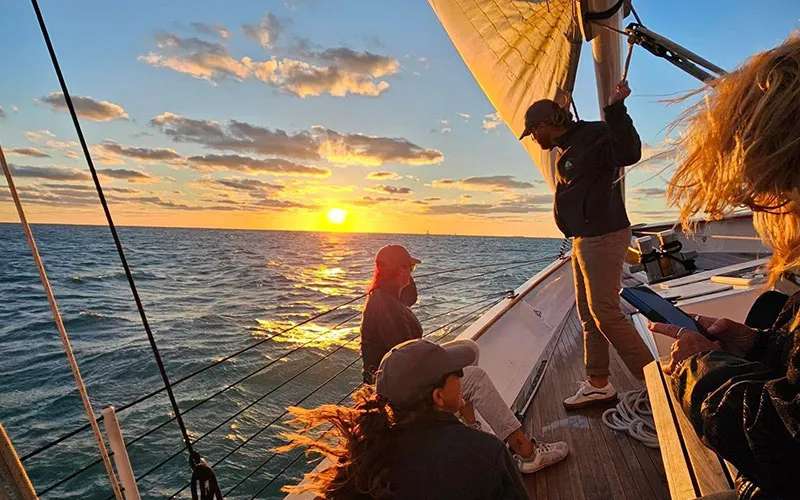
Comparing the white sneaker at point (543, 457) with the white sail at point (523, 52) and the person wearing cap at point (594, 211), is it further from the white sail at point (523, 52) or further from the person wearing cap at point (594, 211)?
the white sail at point (523, 52)

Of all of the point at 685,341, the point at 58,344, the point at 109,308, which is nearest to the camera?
the point at 685,341

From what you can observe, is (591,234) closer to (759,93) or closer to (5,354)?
(759,93)

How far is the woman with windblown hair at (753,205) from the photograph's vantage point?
61cm

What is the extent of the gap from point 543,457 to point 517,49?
9.19 feet

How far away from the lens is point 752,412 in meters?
0.63

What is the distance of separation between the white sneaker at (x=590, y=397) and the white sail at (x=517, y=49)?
1545 millimetres

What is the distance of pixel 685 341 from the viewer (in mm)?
914

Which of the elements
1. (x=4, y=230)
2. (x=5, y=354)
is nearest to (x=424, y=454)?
(x=5, y=354)

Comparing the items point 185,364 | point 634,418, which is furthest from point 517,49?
point 185,364

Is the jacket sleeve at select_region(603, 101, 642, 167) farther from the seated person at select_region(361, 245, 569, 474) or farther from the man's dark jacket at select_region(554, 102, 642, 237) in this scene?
the seated person at select_region(361, 245, 569, 474)

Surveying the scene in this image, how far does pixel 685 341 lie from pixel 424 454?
507 mm

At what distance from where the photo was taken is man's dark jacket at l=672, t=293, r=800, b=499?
23.8 inches

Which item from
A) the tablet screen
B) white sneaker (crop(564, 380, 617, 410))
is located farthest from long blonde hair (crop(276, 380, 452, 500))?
white sneaker (crop(564, 380, 617, 410))

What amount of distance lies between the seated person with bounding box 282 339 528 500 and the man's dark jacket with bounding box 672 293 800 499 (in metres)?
0.36
